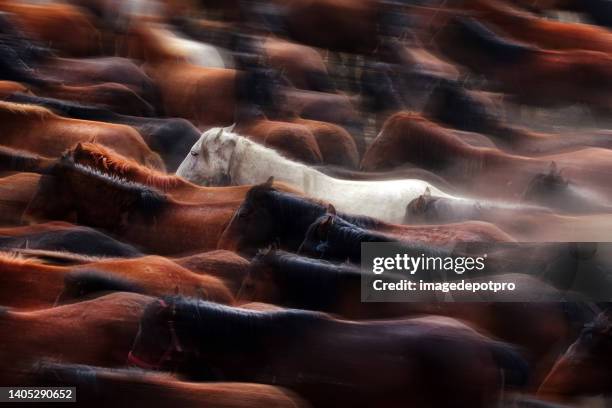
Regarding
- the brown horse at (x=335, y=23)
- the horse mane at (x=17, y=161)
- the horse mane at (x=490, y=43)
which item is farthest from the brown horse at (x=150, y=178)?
the brown horse at (x=335, y=23)

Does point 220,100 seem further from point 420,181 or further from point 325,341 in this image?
point 325,341

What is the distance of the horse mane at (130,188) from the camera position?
459 centimetres

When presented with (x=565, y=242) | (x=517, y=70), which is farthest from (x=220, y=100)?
(x=565, y=242)

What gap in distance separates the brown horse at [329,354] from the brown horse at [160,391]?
108mm

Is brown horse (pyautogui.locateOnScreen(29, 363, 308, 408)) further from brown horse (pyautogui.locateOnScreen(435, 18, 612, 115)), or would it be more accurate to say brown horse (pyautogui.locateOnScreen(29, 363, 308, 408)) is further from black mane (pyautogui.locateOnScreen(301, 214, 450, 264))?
brown horse (pyautogui.locateOnScreen(435, 18, 612, 115))

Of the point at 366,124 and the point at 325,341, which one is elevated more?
the point at 325,341

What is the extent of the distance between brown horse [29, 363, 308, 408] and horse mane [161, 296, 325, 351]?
0.17m

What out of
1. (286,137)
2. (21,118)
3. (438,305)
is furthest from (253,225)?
(21,118)

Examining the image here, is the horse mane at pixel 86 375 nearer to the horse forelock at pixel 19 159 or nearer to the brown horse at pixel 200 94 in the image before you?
the horse forelock at pixel 19 159

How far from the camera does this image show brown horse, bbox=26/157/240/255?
4.50 meters

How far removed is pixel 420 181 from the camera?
4809 millimetres

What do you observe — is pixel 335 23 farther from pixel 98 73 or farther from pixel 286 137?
pixel 286 137

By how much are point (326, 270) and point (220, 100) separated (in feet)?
10.8

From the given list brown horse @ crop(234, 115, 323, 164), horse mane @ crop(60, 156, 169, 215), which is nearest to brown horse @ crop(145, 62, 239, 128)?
brown horse @ crop(234, 115, 323, 164)
